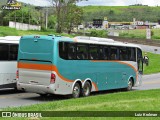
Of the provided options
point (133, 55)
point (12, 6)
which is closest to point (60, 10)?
point (12, 6)

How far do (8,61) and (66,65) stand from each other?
11.1 ft

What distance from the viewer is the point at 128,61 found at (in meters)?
25.5

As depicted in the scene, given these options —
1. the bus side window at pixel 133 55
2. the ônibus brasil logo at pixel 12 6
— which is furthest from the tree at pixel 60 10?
the bus side window at pixel 133 55

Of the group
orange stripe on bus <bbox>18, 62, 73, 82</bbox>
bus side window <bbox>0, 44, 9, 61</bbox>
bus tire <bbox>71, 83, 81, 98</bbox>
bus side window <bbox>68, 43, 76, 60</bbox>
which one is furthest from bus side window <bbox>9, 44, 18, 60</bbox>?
bus tire <bbox>71, 83, 81, 98</bbox>

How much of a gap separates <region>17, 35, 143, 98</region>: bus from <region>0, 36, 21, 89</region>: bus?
4.98 feet

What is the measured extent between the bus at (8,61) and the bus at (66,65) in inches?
59.7

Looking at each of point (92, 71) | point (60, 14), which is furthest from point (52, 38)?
point (60, 14)

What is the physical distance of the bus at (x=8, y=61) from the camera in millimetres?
20469

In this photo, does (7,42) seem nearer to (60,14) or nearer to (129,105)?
(129,105)

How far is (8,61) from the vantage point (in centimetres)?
2083

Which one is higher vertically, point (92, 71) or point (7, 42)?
point (7, 42)

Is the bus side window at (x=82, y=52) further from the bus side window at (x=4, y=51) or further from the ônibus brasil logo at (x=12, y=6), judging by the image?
the ônibus brasil logo at (x=12, y=6)

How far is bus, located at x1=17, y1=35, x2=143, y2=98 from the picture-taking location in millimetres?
18406

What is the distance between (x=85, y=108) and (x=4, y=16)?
242 ft
